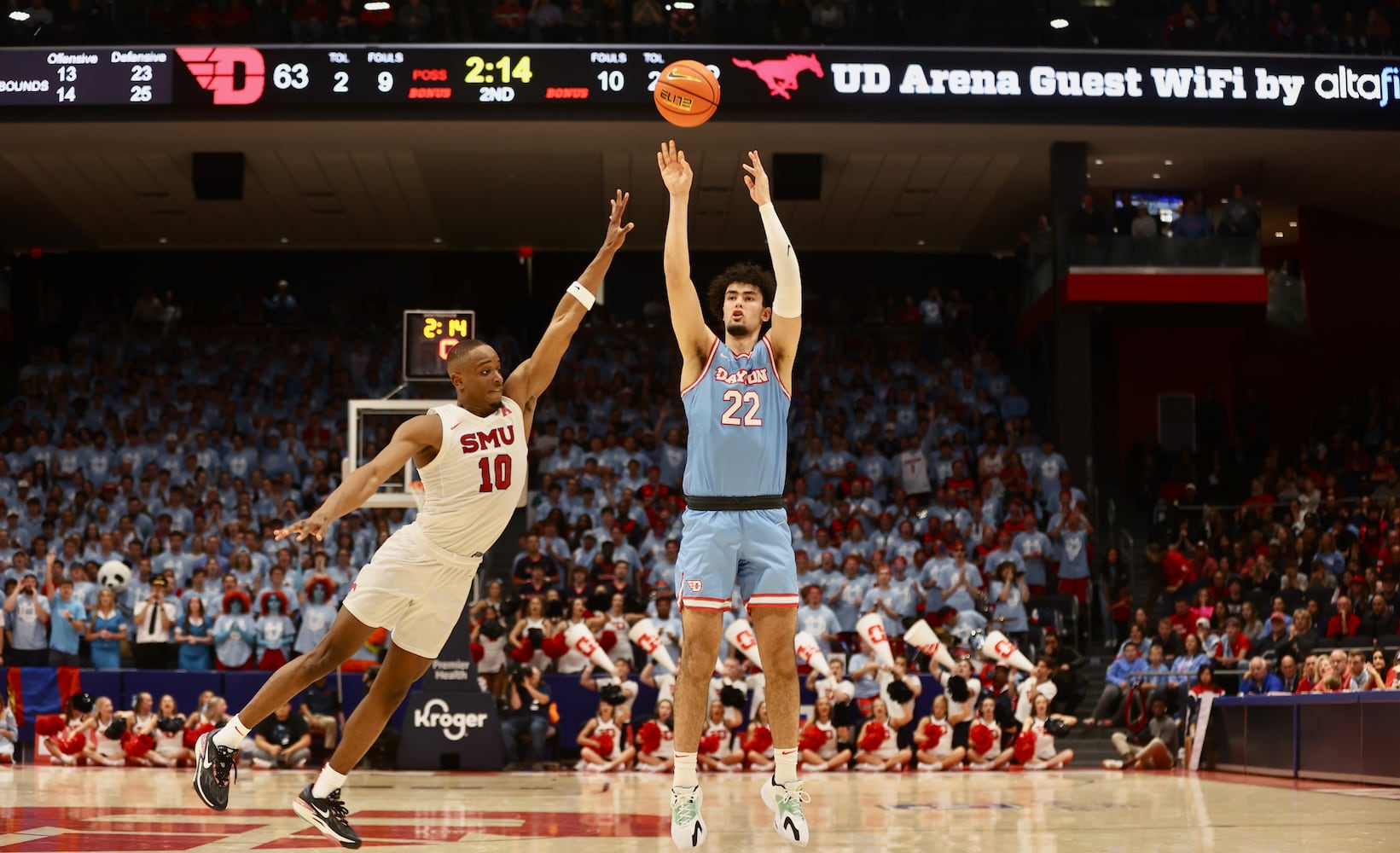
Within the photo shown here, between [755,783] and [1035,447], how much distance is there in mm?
11354

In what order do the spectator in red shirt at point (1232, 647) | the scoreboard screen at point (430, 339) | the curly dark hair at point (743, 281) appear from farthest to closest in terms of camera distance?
the spectator in red shirt at point (1232, 647), the scoreboard screen at point (430, 339), the curly dark hair at point (743, 281)

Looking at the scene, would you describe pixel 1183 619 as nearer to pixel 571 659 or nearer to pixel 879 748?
pixel 879 748

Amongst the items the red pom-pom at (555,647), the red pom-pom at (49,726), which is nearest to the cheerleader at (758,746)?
the red pom-pom at (555,647)

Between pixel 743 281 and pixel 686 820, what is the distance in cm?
270

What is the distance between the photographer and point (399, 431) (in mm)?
7238

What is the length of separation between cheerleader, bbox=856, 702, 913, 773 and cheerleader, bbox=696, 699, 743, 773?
1414 millimetres

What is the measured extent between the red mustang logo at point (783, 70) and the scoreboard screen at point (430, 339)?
31.5ft

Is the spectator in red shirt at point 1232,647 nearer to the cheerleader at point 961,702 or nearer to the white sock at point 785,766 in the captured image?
the cheerleader at point 961,702

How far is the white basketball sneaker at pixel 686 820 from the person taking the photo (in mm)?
7277

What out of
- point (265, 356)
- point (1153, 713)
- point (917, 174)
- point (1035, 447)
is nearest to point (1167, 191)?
point (917, 174)

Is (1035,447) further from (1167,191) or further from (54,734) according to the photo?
(54,734)

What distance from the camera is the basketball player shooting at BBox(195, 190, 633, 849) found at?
733 cm

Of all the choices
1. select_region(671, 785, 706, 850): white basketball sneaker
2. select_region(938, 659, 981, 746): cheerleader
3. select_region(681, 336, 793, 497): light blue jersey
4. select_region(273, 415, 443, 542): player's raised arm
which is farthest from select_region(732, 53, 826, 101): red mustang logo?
select_region(671, 785, 706, 850): white basketball sneaker

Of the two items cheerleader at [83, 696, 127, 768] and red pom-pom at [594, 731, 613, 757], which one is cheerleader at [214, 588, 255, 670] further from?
red pom-pom at [594, 731, 613, 757]
